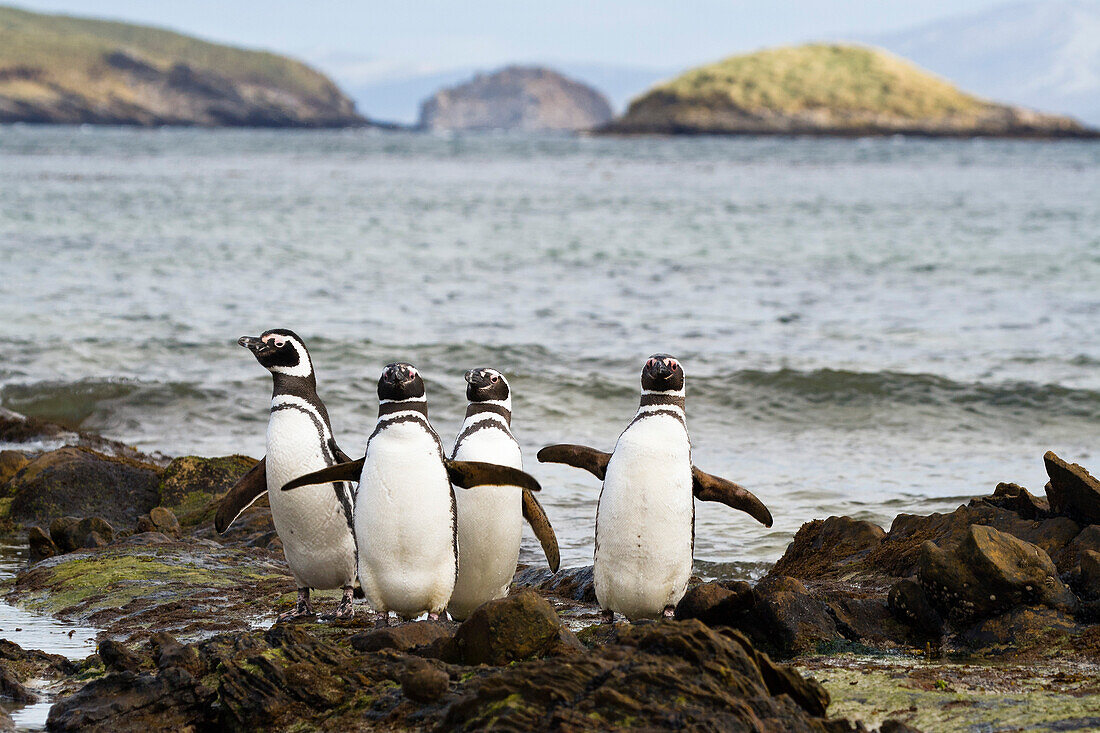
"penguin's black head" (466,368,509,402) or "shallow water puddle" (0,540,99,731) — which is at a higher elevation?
"penguin's black head" (466,368,509,402)

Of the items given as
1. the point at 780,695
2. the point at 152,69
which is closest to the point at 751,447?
the point at 780,695

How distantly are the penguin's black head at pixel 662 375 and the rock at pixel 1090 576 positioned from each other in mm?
1736

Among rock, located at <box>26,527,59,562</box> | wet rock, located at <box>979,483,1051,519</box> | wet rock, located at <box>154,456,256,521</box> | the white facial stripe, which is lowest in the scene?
rock, located at <box>26,527,59,562</box>

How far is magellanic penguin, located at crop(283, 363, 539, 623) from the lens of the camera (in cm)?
471

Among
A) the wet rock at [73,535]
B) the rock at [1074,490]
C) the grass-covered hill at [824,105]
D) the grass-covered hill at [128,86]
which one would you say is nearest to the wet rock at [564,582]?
the rock at [1074,490]

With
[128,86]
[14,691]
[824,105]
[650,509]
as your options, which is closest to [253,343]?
[14,691]

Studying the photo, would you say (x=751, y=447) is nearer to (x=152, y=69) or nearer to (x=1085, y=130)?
(x=1085, y=130)

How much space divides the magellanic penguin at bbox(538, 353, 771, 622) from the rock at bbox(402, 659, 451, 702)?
1.43 meters

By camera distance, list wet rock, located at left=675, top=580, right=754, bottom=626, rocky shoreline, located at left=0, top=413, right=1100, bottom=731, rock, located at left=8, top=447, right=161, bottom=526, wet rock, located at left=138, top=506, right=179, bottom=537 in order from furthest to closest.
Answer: rock, located at left=8, top=447, right=161, bottom=526 → wet rock, located at left=138, top=506, right=179, bottom=537 → wet rock, located at left=675, top=580, right=754, bottom=626 → rocky shoreline, located at left=0, top=413, right=1100, bottom=731

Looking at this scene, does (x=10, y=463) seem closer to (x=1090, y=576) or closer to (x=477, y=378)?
(x=477, y=378)

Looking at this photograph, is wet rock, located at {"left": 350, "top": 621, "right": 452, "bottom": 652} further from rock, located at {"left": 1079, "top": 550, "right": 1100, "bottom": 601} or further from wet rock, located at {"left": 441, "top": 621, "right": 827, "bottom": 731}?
rock, located at {"left": 1079, "top": 550, "right": 1100, "bottom": 601}

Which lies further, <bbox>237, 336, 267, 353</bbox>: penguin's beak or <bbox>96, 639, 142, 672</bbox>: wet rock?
<bbox>237, 336, 267, 353</bbox>: penguin's beak

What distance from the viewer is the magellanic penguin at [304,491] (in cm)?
512

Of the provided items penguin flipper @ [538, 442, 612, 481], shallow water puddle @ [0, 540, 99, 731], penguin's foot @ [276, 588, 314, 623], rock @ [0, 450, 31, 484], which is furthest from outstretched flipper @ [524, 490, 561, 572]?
rock @ [0, 450, 31, 484]
